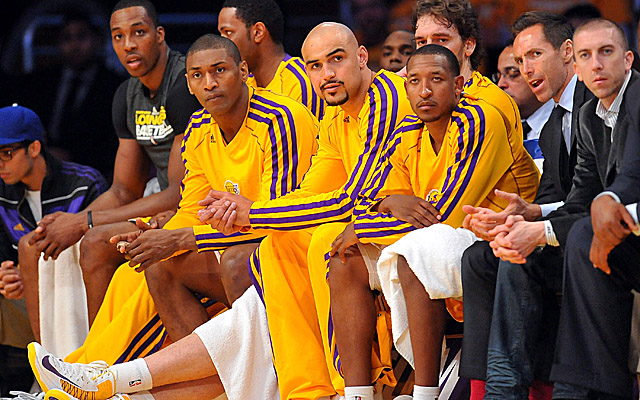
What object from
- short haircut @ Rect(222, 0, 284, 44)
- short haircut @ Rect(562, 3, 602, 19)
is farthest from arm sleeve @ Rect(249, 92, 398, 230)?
short haircut @ Rect(562, 3, 602, 19)

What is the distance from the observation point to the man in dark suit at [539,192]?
2.77 m

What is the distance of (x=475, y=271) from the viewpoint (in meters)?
2.83

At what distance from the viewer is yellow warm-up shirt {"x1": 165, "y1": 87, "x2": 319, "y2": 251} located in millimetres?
3777

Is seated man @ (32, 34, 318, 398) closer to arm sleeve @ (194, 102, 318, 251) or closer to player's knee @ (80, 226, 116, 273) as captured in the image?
arm sleeve @ (194, 102, 318, 251)

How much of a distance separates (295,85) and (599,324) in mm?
2163

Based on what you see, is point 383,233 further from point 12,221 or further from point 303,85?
point 12,221

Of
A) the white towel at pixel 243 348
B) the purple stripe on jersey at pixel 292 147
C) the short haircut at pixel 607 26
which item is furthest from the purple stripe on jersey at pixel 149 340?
the short haircut at pixel 607 26

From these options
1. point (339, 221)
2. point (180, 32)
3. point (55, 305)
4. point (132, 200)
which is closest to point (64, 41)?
point (180, 32)

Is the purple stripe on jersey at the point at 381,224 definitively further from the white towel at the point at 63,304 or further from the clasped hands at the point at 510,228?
the white towel at the point at 63,304

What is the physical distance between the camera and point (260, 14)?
456 cm

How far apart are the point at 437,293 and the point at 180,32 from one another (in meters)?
3.43

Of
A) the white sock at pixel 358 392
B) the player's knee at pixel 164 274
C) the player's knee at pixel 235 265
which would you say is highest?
the player's knee at pixel 235 265

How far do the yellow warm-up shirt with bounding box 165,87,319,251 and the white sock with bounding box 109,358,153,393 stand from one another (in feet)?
1.65

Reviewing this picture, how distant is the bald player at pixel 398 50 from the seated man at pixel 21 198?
157cm
